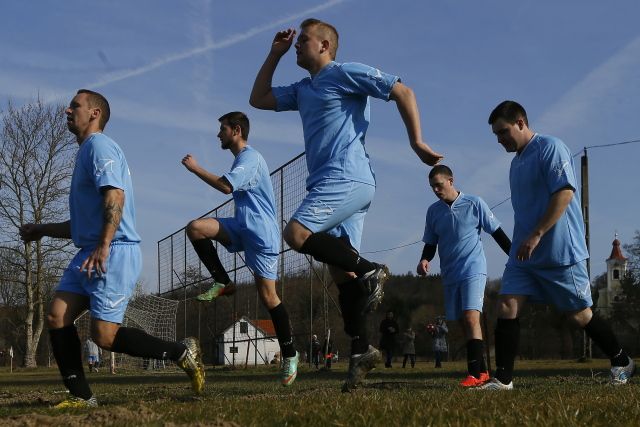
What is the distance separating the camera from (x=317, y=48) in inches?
239

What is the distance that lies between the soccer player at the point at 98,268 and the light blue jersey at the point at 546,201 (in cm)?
275

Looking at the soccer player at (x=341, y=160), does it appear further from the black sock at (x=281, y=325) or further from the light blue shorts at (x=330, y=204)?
the black sock at (x=281, y=325)

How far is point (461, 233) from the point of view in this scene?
822 cm

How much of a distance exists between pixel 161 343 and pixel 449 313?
3128mm

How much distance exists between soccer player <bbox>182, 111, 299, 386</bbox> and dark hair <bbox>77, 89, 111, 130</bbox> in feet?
4.25

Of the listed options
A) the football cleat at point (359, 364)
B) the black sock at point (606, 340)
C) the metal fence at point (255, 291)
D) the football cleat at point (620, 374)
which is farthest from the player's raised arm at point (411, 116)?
the metal fence at point (255, 291)

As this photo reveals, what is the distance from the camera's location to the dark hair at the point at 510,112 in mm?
6695

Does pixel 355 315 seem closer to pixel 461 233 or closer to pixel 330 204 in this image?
pixel 330 204

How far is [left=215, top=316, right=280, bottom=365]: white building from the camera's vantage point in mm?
22484

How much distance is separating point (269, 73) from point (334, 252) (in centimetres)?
148

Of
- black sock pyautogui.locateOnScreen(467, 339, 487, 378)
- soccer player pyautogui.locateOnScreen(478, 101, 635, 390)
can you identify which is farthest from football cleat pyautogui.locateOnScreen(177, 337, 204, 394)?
black sock pyautogui.locateOnScreen(467, 339, 487, 378)

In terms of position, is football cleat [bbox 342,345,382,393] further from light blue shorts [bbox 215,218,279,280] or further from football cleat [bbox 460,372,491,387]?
light blue shorts [bbox 215,218,279,280]

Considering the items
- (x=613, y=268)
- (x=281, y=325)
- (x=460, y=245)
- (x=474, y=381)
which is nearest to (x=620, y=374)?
(x=474, y=381)

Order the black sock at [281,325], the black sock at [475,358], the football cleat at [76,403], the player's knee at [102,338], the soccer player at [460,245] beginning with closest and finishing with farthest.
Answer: the football cleat at [76,403] → the player's knee at [102,338] → the black sock at [281,325] → the black sock at [475,358] → the soccer player at [460,245]
